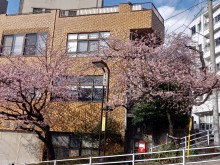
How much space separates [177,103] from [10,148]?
532 inches

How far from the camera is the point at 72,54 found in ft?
83.7

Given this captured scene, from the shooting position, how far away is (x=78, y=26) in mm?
26219

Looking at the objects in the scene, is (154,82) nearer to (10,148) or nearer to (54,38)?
(54,38)

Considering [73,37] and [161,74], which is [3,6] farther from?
[161,74]

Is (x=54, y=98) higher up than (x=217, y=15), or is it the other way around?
(x=217, y=15)

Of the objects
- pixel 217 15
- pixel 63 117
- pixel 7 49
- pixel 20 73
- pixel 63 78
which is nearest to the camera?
pixel 20 73

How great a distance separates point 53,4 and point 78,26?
37.4 ft

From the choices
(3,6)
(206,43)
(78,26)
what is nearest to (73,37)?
(78,26)

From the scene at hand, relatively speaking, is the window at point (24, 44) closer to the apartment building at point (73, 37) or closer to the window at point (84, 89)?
the apartment building at point (73, 37)

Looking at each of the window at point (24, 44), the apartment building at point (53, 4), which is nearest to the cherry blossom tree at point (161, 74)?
the window at point (24, 44)

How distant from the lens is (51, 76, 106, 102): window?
75.7ft

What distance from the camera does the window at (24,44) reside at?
2678cm

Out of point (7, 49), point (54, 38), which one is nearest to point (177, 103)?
point (54, 38)

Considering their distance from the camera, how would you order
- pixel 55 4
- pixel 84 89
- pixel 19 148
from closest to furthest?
pixel 84 89 → pixel 19 148 → pixel 55 4
